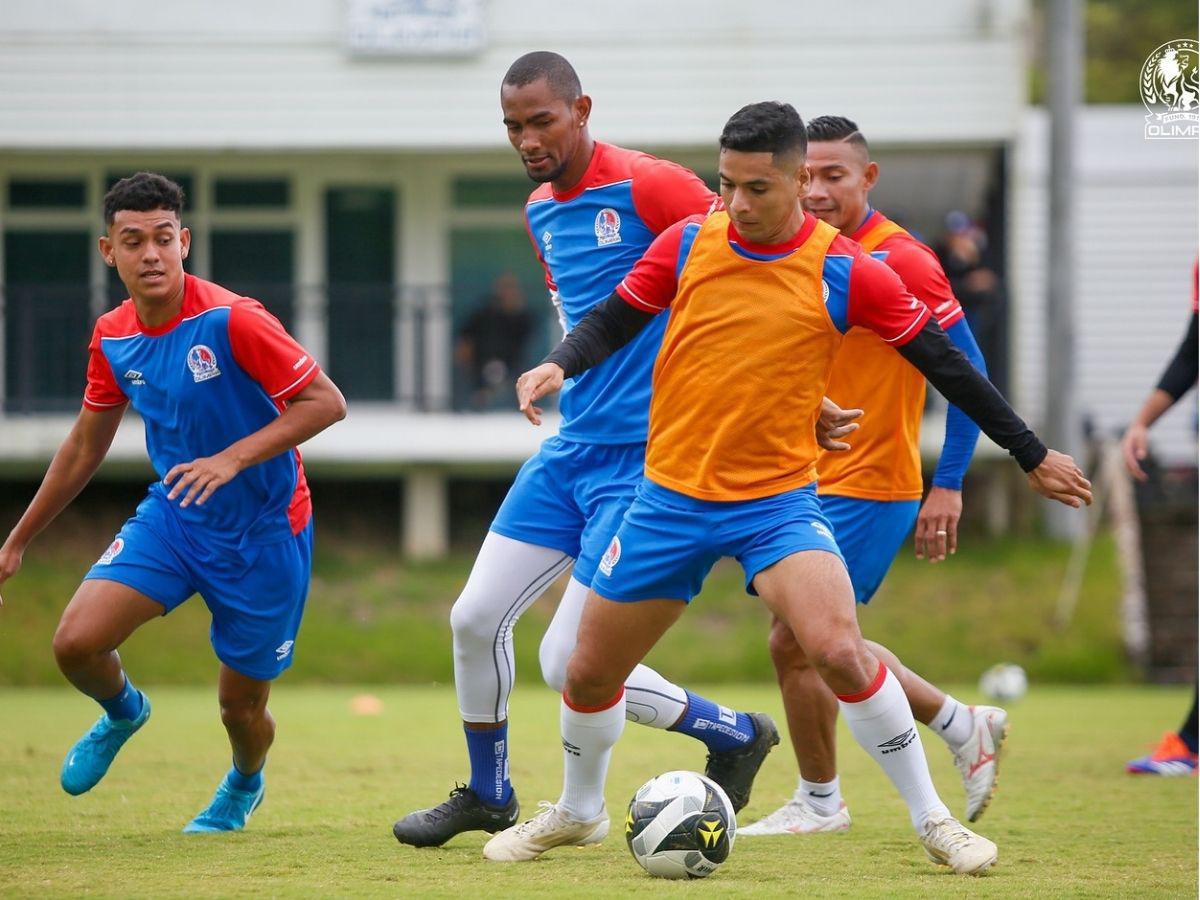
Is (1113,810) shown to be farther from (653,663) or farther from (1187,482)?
(1187,482)

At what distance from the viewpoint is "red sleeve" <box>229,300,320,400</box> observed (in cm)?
623

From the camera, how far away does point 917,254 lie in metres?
6.48

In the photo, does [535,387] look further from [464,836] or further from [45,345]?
[45,345]

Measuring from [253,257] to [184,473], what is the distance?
1519 cm

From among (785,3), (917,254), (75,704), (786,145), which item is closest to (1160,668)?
(785,3)

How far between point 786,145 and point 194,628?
12.9 meters

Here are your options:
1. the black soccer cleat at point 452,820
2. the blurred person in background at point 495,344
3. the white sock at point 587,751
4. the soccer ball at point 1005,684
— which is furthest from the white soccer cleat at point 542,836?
the blurred person in background at point 495,344

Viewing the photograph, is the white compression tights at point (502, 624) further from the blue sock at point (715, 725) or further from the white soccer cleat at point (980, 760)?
the white soccer cleat at point (980, 760)

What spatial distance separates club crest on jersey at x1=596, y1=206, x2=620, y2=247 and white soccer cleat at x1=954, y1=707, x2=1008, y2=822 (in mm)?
2424

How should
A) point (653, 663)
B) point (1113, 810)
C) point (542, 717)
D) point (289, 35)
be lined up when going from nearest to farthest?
point (1113, 810), point (542, 717), point (653, 663), point (289, 35)

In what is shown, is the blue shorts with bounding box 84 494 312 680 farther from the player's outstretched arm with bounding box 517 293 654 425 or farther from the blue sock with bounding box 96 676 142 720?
the player's outstretched arm with bounding box 517 293 654 425

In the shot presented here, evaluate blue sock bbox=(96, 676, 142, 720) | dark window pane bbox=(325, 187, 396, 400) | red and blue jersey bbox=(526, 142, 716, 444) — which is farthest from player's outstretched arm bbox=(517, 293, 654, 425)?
dark window pane bbox=(325, 187, 396, 400)

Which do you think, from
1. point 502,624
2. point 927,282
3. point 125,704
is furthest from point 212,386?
point 927,282
